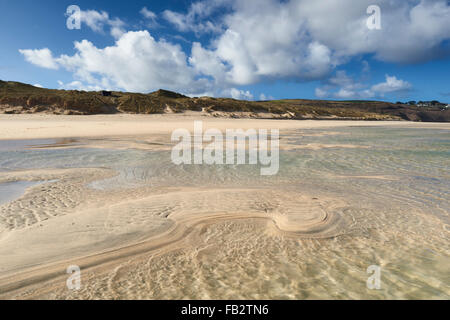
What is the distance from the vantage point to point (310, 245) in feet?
12.0

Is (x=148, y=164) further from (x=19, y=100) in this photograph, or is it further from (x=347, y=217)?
(x=19, y=100)

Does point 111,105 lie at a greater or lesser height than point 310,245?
greater

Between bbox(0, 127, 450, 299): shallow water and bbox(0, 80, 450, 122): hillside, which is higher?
bbox(0, 80, 450, 122): hillside

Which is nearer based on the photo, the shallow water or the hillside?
the shallow water

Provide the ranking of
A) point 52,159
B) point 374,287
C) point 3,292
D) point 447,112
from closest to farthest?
1. point 3,292
2. point 374,287
3. point 52,159
4. point 447,112

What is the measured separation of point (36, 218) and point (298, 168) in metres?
7.14

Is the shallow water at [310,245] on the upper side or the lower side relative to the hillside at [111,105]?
lower

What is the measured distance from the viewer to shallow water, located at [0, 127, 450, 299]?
2730 mm

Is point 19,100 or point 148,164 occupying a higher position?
point 19,100

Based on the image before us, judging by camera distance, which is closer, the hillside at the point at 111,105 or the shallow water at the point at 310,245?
the shallow water at the point at 310,245

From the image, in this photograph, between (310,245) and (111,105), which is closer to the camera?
(310,245)

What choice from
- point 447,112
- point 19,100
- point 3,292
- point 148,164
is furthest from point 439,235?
point 447,112

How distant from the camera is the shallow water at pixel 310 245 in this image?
273 cm

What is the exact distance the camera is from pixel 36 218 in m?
4.28
